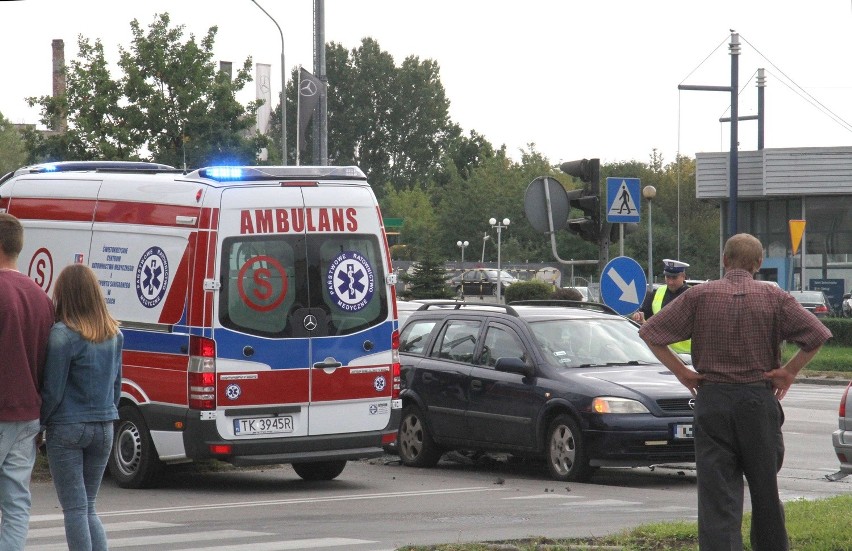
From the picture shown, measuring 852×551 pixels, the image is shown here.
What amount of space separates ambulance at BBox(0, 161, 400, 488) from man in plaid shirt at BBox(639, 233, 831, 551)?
17.8 feet

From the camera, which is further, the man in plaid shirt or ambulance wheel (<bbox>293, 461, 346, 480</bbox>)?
ambulance wheel (<bbox>293, 461, 346, 480</bbox>)

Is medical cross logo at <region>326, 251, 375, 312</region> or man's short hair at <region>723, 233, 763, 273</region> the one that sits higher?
man's short hair at <region>723, 233, 763, 273</region>

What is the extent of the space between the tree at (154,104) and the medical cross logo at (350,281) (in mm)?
25349

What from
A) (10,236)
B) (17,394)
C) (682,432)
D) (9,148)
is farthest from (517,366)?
(9,148)

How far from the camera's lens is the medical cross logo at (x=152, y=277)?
11.7 meters

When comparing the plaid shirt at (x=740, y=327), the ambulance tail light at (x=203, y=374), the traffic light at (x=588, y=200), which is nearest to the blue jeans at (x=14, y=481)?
the plaid shirt at (x=740, y=327)

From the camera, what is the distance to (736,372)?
6.70 metres

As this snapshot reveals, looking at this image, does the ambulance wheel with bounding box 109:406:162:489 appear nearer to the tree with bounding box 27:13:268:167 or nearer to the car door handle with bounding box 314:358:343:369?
the car door handle with bounding box 314:358:343:369

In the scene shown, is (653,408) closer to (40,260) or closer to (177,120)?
(40,260)

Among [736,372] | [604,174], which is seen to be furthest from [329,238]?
[604,174]

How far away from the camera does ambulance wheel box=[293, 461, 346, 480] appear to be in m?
12.9

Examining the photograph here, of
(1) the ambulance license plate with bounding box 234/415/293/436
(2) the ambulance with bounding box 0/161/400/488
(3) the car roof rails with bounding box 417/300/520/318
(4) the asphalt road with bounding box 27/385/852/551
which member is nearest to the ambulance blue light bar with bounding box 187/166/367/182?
(2) the ambulance with bounding box 0/161/400/488

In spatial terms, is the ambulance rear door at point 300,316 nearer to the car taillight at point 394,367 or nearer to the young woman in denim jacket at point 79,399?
the car taillight at point 394,367

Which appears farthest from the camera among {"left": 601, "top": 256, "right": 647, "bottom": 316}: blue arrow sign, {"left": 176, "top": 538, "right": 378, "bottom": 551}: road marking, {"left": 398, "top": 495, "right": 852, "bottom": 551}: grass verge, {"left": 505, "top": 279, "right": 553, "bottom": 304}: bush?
{"left": 505, "top": 279, "right": 553, "bottom": 304}: bush
